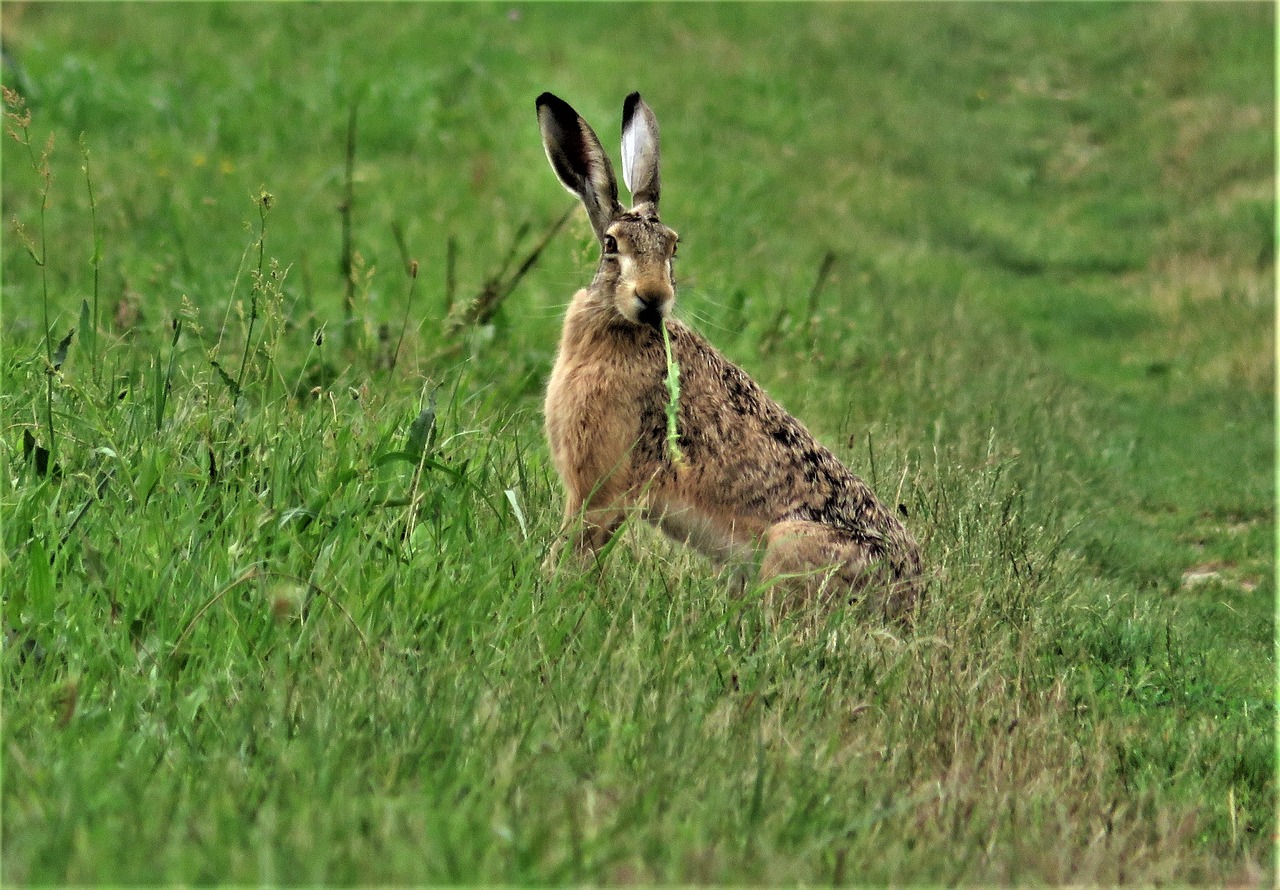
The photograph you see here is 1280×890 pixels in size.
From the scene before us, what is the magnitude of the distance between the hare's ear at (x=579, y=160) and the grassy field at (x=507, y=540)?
650 millimetres

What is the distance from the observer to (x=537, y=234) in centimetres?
1085

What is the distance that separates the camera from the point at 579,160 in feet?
19.8

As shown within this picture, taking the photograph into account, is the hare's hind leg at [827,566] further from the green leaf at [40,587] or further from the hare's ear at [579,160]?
the green leaf at [40,587]

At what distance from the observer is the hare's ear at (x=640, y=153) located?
6027 millimetres

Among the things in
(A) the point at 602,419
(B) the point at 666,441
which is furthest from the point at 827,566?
(A) the point at 602,419

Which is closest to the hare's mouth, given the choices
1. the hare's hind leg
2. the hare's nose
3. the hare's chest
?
the hare's nose

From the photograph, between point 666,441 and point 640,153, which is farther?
point 640,153

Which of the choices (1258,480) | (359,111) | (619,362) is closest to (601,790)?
(619,362)

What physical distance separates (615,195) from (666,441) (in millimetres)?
985

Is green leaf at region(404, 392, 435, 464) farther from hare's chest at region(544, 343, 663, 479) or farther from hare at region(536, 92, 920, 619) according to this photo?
hare's chest at region(544, 343, 663, 479)

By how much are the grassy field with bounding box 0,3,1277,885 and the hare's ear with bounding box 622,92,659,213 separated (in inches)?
27.1

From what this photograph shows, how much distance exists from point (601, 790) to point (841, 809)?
0.61 metres

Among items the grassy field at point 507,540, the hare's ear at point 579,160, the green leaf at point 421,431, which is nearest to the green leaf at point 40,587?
the grassy field at point 507,540

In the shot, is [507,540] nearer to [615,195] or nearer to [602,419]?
[602,419]
